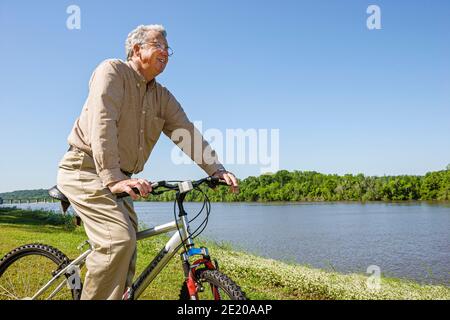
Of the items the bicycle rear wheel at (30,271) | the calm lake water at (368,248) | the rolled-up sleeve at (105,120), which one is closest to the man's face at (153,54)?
the rolled-up sleeve at (105,120)

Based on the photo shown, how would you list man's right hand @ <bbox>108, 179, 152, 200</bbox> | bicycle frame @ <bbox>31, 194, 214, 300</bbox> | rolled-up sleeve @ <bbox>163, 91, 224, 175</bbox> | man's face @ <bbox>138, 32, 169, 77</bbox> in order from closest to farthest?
man's right hand @ <bbox>108, 179, 152, 200</bbox>
bicycle frame @ <bbox>31, 194, 214, 300</bbox>
man's face @ <bbox>138, 32, 169, 77</bbox>
rolled-up sleeve @ <bbox>163, 91, 224, 175</bbox>

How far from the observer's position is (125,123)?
10.3 feet

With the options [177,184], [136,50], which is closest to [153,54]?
[136,50]

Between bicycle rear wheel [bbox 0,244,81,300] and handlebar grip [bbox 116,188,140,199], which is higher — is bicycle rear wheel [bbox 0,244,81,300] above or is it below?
below

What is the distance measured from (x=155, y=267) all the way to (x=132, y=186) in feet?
2.30

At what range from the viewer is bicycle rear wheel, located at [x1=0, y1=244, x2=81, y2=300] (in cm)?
357

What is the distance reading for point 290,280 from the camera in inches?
288

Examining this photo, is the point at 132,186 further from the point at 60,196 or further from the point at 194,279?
the point at 60,196

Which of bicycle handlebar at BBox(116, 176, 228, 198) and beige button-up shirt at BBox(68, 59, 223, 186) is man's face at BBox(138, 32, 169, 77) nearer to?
beige button-up shirt at BBox(68, 59, 223, 186)

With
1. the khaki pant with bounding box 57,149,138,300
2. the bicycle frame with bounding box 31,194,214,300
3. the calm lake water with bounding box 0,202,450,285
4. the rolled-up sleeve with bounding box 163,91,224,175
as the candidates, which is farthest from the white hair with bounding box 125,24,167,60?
the calm lake water with bounding box 0,202,450,285

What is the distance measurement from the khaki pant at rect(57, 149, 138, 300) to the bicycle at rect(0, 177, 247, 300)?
0.38 feet
